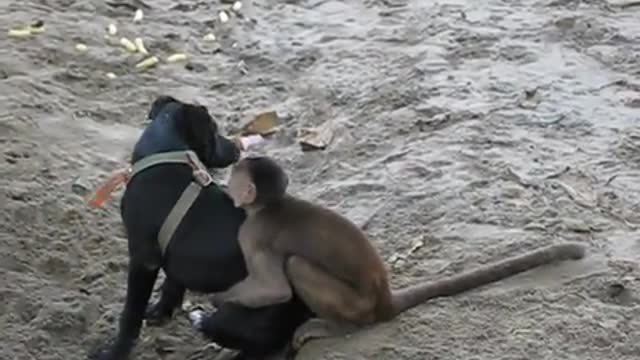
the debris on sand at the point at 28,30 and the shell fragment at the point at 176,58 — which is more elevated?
the debris on sand at the point at 28,30

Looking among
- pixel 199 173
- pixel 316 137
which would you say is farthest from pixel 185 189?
pixel 316 137

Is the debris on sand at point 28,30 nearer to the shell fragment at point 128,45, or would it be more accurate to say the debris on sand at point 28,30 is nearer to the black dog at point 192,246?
the shell fragment at point 128,45

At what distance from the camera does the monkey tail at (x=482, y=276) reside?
4699mm

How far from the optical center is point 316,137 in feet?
21.4

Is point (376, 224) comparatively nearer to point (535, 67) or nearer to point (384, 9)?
point (535, 67)

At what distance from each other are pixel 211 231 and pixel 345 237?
45cm

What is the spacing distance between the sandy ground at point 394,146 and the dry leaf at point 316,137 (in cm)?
5

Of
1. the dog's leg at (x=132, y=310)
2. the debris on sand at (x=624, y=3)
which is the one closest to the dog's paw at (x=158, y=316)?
the dog's leg at (x=132, y=310)

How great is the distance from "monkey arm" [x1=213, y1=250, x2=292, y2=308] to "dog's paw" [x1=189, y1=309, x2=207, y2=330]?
0.16m

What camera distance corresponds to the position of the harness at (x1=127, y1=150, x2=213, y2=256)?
466cm

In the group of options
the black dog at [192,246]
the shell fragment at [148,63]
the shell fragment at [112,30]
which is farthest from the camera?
the shell fragment at [112,30]

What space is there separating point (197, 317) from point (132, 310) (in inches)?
9.1

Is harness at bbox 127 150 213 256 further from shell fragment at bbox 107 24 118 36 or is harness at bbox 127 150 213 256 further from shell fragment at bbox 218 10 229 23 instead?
shell fragment at bbox 218 10 229 23

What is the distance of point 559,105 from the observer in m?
6.50
